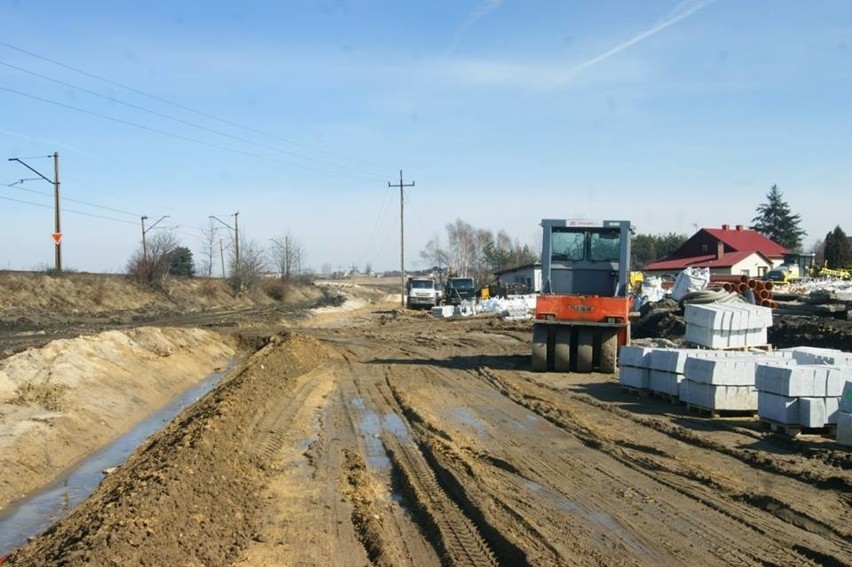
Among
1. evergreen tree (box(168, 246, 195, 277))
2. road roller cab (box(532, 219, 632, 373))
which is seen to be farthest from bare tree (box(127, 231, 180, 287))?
road roller cab (box(532, 219, 632, 373))

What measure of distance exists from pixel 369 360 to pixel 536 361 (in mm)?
6345

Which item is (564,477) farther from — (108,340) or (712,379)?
(108,340)

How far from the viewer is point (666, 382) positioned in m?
15.1

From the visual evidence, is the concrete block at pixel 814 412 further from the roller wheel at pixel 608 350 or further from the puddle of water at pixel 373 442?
the roller wheel at pixel 608 350

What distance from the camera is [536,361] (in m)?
21.0

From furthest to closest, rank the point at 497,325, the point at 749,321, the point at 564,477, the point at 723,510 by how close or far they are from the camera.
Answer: the point at 497,325
the point at 749,321
the point at 564,477
the point at 723,510

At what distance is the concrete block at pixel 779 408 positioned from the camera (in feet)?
37.1

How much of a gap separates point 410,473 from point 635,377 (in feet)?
26.4

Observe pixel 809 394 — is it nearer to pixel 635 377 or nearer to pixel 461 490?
pixel 635 377

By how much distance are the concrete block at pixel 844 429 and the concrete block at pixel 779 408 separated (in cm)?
81

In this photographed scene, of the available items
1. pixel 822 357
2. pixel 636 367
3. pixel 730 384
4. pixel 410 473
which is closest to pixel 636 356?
pixel 636 367

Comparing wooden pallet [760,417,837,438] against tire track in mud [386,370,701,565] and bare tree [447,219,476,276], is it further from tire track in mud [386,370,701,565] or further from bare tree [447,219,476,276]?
bare tree [447,219,476,276]

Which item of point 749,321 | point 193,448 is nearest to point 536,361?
point 749,321

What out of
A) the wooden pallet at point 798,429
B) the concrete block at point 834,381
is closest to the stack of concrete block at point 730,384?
the wooden pallet at point 798,429
